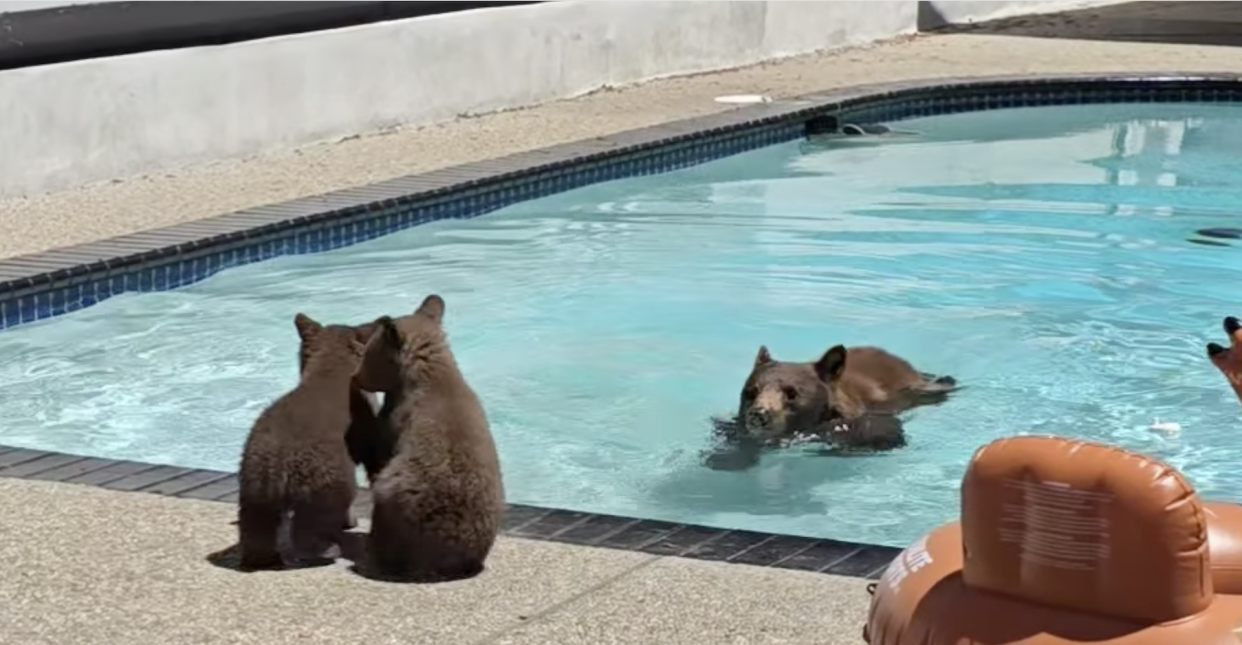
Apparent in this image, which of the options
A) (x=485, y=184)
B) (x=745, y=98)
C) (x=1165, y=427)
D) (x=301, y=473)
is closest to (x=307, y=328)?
(x=301, y=473)

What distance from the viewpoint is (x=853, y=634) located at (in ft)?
14.5

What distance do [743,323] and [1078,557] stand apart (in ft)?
20.8

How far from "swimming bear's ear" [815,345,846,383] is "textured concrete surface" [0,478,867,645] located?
6.91 ft

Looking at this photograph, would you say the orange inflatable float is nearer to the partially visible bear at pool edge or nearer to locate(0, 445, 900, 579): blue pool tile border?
locate(0, 445, 900, 579): blue pool tile border

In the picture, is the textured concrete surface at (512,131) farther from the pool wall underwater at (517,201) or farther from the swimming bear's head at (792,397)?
the swimming bear's head at (792,397)

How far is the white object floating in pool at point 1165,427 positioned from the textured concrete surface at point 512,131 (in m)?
4.83

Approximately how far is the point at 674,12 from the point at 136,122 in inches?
235

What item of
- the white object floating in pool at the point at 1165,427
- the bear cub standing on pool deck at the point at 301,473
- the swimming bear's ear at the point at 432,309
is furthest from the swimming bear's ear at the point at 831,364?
the bear cub standing on pool deck at the point at 301,473

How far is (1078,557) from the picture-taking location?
333 cm

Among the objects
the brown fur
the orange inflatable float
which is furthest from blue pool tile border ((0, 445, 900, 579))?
the brown fur

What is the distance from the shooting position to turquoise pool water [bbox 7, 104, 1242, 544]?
290 inches

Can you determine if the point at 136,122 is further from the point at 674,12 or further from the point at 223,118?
the point at 674,12

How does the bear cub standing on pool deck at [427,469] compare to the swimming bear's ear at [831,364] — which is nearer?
the bear cub standing on pool deck at [427,469]

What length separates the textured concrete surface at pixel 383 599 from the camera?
14.6 ft
